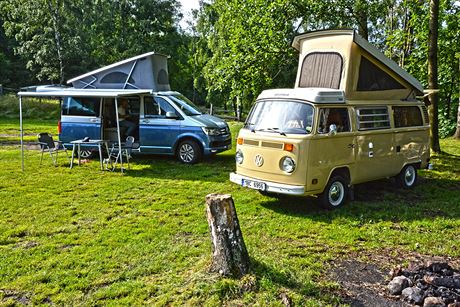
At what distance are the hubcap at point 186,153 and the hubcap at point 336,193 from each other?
5.02 meters

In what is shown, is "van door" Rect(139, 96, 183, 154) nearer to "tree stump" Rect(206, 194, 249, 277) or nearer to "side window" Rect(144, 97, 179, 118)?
"side window" Rect(144, 97, 179, 118)

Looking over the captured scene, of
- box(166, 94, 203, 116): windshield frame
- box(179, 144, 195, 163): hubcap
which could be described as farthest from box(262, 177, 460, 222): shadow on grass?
box(166, 94, 203, 116): windshield frame

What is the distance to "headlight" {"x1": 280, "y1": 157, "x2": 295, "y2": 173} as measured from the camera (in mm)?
6882

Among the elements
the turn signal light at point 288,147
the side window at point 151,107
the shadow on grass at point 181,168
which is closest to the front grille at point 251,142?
the turn signal light at point 288,147

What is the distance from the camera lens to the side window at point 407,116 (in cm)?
867

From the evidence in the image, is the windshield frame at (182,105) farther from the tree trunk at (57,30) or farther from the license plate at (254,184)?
the tree trunk at (57,30)

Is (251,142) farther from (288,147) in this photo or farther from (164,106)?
(164,106)

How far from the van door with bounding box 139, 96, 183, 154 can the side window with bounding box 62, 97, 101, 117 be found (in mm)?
1469

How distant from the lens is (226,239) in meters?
4.66

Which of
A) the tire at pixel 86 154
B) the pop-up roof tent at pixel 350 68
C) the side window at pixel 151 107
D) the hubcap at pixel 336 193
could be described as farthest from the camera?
the tire at pixel 86 154

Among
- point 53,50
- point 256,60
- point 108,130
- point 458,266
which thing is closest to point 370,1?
point 256,60

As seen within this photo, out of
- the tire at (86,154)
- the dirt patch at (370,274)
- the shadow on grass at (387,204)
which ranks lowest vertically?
the dirt patch at (370,274)

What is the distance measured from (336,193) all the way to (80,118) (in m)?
8.05

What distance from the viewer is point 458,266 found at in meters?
5.21
